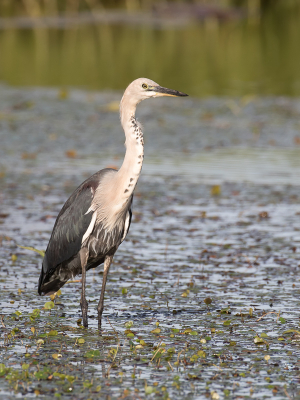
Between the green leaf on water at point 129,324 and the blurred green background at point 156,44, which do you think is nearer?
the green leaf on water at point 129,324

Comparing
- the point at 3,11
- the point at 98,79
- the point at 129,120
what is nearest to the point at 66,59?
the point at 98,79

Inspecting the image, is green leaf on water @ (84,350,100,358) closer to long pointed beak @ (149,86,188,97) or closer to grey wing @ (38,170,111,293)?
grey wing @ (38,170,111,293)

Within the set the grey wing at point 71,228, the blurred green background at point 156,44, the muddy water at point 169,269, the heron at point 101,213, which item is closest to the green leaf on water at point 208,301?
the muddy water at point 169,269

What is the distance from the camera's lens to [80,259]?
21.3ft

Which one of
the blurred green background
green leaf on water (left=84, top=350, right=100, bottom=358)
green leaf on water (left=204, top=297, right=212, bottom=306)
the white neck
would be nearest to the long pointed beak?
the white neck

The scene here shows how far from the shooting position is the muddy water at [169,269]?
5191mm

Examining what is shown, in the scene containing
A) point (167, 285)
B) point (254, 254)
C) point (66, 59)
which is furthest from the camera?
point (66, 59)

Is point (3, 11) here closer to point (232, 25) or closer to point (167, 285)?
point (232, 25)

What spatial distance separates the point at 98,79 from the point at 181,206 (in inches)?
518

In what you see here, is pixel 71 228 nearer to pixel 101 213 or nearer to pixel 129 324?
pixel 101 213

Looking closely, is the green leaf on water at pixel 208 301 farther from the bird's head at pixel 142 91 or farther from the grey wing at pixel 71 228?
the bird's head at pixel 142 91

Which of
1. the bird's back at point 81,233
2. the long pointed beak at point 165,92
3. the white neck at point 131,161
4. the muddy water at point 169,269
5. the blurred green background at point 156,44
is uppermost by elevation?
the long pointed beak at point 165,92

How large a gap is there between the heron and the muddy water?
1.48ft

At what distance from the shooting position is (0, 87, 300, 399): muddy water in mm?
5191
